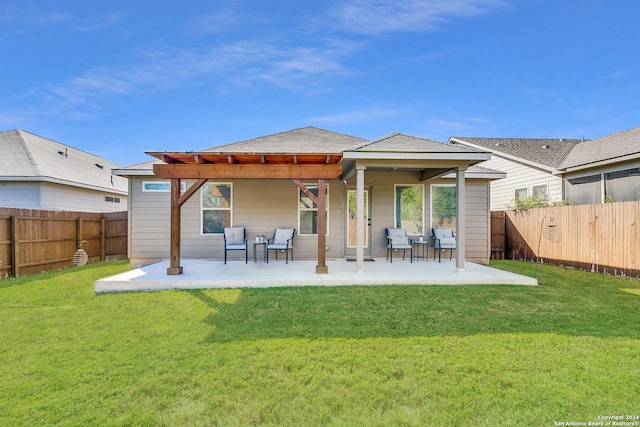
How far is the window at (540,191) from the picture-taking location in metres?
10.6

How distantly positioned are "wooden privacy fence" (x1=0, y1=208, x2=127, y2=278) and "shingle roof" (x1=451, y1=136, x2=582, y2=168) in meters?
13.3

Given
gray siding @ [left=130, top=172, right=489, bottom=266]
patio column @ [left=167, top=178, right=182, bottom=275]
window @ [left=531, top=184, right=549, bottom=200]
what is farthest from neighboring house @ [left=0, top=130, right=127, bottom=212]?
window @ [left=531, top=184, right=549, bottom=200]

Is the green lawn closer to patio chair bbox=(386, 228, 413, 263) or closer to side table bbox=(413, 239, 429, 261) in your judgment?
patio chair bbox=(386, 228, 413, 263)

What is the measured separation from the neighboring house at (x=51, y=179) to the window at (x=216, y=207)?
555 cm

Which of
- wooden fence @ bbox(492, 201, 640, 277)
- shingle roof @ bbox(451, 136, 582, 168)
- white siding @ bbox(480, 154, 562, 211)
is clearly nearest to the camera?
wooden fence @ bbox(492, 201, 640, 277)

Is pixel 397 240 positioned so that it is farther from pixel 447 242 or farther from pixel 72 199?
pixel 72 199

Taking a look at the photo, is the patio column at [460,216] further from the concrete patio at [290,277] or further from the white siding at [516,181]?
the white siding at [516,181]

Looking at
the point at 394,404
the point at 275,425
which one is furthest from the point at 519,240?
the point at 275,425

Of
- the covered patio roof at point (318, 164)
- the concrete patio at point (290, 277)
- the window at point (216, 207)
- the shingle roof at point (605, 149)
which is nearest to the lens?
the concrete patio at point (290, 277)

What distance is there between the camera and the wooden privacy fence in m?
6.98

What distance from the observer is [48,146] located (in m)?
12.3

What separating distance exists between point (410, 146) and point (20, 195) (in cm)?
1128

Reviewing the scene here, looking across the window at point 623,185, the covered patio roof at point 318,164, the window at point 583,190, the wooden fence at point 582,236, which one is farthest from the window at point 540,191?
the covered patio roof at point 318,164

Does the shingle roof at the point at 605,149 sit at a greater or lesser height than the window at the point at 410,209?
greater
